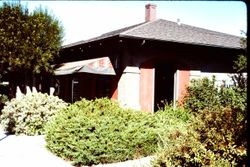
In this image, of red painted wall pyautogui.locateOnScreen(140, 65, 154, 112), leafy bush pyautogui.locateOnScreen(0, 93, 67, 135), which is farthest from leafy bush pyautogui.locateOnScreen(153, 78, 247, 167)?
red painted wall pyautogui.locateOnScreen(140, 65, 154, 112)

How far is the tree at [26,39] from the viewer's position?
62.5 feet

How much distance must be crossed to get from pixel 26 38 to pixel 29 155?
31.6 feet

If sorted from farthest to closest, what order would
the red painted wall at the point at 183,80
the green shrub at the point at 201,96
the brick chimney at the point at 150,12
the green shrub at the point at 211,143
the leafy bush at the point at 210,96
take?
the brick chimney at the point at 150,12
the red painted wall at the point at 183,80
the green shrub at the point at 201,96
the leafy bush at the point at 210,96
the green shrub at the point at 211,143

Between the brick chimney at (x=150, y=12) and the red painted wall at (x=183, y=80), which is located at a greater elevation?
the brick chimney at (x=150, y=12)

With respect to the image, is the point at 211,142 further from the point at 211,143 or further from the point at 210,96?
the point at 210,96

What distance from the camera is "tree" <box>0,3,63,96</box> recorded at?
1906 cm

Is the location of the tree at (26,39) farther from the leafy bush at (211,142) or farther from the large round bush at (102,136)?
the leafy bush at (211,142)

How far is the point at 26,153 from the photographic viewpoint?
11570 millimetres

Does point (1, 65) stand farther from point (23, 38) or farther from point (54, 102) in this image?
point (54, 102)

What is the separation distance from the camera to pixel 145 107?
1750cm

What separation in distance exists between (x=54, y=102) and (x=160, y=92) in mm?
8074

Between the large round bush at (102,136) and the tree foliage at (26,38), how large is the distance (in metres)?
8.85

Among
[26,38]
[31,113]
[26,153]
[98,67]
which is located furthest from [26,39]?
[26,153]

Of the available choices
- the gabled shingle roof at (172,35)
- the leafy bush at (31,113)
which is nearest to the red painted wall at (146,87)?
the gabled shingle roof at (172,35)
